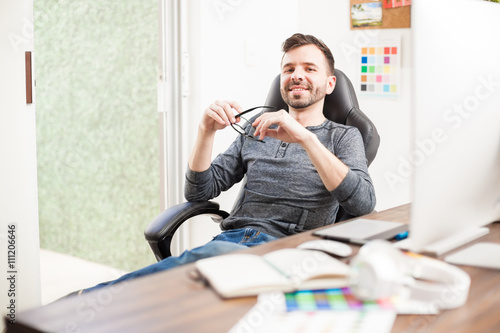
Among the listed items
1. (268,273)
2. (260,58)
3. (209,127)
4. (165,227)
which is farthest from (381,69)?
(268,273)

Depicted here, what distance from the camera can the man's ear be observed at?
2.12 metres

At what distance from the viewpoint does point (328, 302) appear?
0.86 m

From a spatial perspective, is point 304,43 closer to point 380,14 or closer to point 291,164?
point 291,164

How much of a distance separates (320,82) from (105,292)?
4.44 feet

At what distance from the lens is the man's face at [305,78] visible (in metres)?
2.07

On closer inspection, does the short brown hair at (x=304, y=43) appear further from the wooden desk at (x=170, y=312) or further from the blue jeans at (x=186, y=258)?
the wooden desk at (x=170, y=312)

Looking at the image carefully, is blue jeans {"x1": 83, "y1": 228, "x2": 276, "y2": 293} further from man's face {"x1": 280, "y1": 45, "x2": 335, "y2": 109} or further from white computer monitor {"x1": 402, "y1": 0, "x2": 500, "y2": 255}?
man's face {"x1": 280, "y1": 45, "x2": 335, "y2": 109}

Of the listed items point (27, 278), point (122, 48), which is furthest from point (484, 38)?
point (122, 48)

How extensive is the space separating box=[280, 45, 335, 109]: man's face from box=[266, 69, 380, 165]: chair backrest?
4 centimetres

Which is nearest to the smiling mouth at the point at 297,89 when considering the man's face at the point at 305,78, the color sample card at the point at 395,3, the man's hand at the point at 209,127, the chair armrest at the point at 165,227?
the man's face at the point at 305,78

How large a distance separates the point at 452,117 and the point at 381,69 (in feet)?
5.75

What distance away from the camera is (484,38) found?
3.38 feet

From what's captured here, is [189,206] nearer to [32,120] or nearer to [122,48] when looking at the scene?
[32,120]

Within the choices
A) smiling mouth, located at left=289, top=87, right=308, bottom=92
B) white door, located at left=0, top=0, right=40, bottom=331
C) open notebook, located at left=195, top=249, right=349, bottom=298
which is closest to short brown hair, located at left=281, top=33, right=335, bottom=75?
smiling mouth, located at left=289, top=87, right=308, bottom=92
